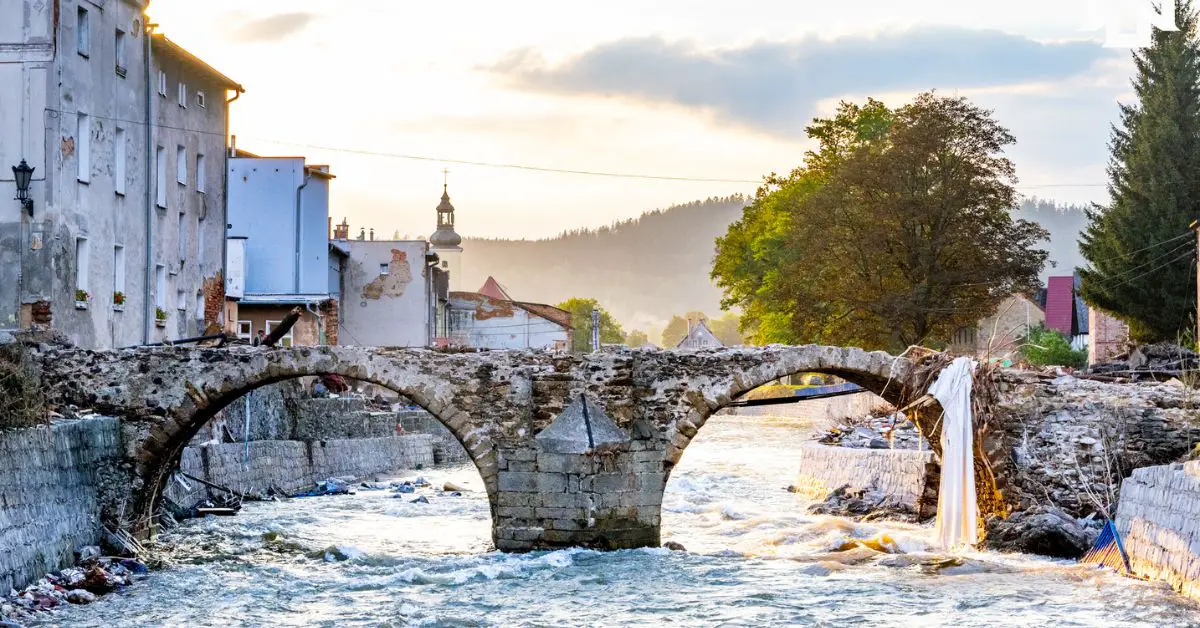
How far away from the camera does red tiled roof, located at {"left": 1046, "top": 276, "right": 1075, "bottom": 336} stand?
61250 millimetres

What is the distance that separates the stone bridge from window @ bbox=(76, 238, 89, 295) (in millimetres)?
3826

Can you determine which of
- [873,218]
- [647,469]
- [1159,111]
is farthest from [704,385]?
[1159,111]

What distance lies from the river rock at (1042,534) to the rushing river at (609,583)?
1.21 ft

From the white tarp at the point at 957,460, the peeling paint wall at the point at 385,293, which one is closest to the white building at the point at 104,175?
the white tarp at the point at 957,460

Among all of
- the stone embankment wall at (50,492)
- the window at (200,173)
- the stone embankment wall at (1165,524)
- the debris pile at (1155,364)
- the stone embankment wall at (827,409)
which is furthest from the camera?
the stone embankment wall at (827,409)

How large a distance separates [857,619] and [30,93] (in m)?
14.4

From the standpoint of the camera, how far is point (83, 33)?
76.2 ft

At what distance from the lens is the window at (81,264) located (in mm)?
23141

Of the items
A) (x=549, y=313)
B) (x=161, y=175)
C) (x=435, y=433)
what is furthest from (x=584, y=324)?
(x=161, y=175)

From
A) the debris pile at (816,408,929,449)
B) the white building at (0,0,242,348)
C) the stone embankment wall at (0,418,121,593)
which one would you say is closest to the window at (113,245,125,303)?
the white building at (0,0,242,348)

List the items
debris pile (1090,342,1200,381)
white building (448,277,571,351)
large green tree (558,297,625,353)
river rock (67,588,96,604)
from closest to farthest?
river rock (67,588,96,604), debris pile (1090,342,1200,381), white building (448,277,571,351), large green tree (558,297,625,353)

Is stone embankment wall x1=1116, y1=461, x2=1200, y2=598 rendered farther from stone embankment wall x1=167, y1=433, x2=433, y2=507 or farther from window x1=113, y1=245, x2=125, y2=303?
window x1=113, y1=245, x2=125, y2=303

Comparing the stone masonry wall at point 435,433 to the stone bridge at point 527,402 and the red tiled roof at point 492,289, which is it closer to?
the stone bridge at point 527,402

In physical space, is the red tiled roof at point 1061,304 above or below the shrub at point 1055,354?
above
